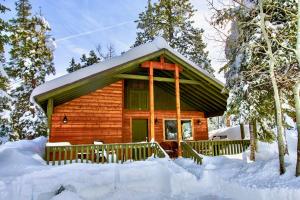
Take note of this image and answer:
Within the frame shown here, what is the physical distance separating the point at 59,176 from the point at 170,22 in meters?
22.3

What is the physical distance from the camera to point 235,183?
805 cm

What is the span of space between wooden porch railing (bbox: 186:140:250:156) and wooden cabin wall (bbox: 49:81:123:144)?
14.0 feet

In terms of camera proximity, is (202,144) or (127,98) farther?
(127,98)

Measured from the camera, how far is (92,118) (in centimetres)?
1310

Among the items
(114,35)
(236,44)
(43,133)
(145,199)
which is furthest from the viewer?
(114,35)

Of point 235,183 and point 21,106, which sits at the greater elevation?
point 21,106

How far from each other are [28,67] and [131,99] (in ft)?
49.8

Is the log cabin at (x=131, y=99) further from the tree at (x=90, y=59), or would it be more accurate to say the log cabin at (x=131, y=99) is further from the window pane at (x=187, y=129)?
the tree at (x=90, y=59)

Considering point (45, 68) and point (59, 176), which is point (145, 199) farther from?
point (45, 68)

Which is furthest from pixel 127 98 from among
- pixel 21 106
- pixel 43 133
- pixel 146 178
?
pixel 21 106

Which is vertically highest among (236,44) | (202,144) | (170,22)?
(170,22)

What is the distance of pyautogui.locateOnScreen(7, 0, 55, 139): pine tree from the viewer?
944 inches

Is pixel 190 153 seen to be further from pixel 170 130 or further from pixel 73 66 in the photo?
pixel 73 66

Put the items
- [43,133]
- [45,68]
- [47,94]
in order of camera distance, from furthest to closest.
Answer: [45,68], [43,133], [47,94]
